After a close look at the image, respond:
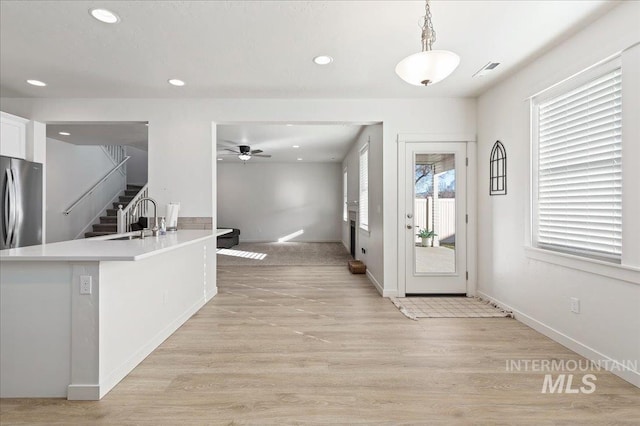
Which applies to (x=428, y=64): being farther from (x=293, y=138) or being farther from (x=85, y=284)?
(x=293, y=138)

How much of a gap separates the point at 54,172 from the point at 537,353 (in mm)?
8315

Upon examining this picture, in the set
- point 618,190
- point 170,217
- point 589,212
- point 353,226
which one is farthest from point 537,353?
point 353,226

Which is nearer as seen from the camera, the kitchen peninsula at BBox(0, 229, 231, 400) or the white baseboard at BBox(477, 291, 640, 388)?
the kitchen peninsula at BBox(0, 229, 231, 400)

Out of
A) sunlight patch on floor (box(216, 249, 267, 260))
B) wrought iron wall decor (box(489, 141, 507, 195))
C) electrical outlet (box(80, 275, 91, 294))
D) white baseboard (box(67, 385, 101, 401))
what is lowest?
white baseboard (box(67, 385, 101, 401))

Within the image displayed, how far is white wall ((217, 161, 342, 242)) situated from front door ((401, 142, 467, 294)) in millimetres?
6330

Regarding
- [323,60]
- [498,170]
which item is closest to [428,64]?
[323,60]

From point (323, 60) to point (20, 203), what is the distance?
3859 millimetres

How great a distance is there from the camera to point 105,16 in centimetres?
237

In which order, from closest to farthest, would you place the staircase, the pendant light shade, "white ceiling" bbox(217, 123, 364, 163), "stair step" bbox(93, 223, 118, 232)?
1. the pendant light shade
2. "white ceiling" bbox(217, 123, 364, 163)
3. the staircase
4. "stair step" bbox(93, 223, 118, 232)

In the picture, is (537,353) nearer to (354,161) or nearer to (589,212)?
(589,212)

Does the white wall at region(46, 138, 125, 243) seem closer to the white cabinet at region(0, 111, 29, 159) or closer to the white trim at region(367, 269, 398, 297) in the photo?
the white cabinet at region(0, 111, 29, 159)

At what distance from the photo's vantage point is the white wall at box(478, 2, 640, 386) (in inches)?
85.4

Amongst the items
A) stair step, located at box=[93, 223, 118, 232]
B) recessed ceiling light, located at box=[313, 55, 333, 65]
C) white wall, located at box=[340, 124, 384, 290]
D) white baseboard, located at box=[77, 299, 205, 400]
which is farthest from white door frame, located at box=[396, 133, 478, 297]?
stair step, located at box=[93, 223, 118, 232]

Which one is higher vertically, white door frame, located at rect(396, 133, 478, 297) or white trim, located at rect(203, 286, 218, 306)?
white door frame, located at rect(396, 133, 478, 297)
